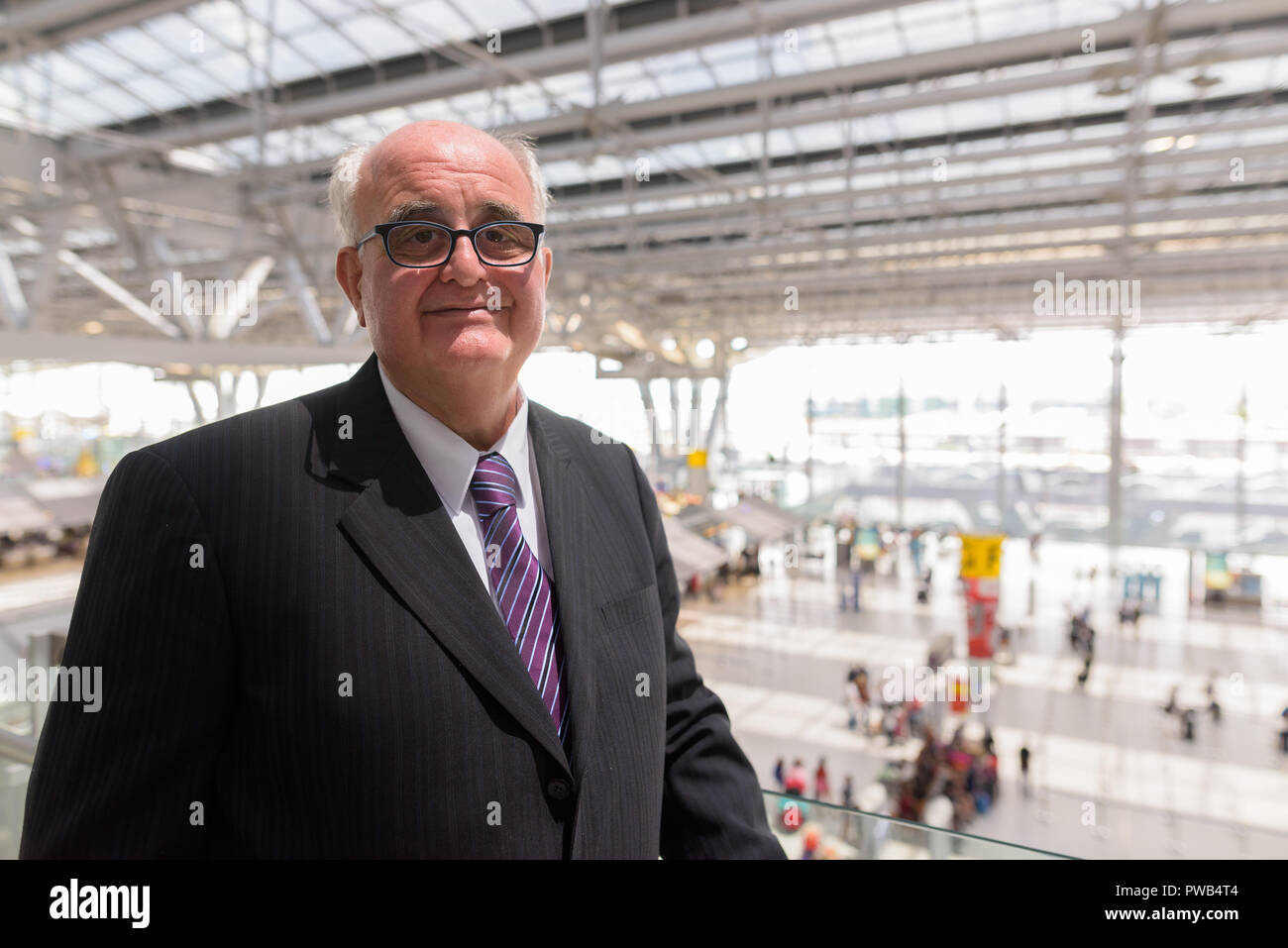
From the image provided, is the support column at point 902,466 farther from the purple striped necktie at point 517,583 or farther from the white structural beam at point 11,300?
the purple striped necktie at point 517,583

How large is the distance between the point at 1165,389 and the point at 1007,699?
55.2ft

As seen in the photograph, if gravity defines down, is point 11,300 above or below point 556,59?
below

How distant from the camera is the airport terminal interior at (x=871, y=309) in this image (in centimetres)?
944

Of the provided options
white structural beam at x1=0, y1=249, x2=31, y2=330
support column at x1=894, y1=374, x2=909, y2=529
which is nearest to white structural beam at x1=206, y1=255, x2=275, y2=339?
white structural beam at x1=0, y1=249, x2=31, y2=330

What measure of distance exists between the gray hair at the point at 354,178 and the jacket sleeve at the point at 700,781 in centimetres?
68

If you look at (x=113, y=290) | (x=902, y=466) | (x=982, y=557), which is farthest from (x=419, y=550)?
(x=902, y=466)

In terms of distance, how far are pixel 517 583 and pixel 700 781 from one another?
0.54 m

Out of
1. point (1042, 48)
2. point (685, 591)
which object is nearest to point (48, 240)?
point (1042, 48)

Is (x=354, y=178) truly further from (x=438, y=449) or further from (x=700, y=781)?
(x=700, y=781)

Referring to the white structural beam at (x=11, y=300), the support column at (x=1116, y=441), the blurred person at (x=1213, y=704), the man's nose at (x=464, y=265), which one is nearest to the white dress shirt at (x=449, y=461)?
the man's nose at (x=464, y=265)

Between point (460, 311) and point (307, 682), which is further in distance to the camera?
point (460, 311)

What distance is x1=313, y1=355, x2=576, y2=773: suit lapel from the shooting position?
3.79ft

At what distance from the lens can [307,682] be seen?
1.08 metres

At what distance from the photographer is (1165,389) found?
2686 cm
